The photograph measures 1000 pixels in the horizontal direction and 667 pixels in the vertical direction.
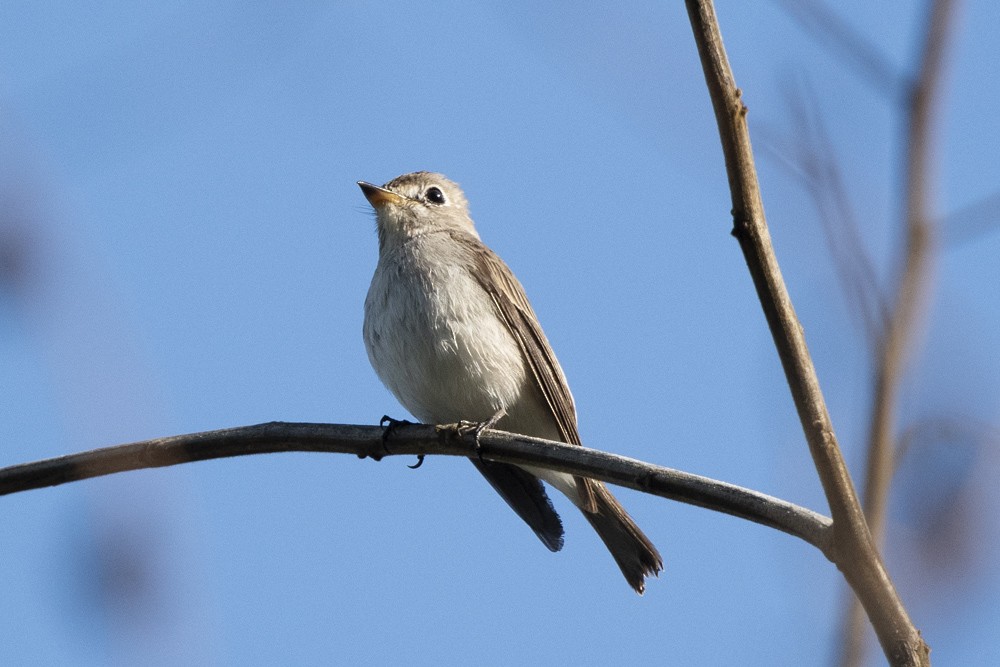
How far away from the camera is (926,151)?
1843mm

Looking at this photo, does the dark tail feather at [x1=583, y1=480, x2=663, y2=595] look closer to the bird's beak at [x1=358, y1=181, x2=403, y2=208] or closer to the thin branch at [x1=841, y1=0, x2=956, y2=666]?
the bird's beak at [x1=358, y1=181, x2=403, y2=208]

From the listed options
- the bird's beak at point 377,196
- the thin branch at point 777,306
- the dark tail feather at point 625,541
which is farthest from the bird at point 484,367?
the thin branch at point 777,306

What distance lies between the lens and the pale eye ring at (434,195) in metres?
8.69

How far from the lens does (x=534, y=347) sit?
7.14 metres

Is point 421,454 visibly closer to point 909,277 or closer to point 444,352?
point 444,352

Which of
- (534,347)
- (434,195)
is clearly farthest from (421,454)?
(434,195)

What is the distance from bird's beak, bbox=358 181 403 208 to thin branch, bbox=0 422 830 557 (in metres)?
2.96

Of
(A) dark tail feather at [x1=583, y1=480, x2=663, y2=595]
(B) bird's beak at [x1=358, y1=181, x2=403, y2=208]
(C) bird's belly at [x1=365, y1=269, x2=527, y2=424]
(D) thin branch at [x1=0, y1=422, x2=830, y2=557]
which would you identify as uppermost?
(B) bird's beak at [x1=358, y1=181, x2=403, y2=208]

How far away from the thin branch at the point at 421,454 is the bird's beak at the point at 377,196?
2958mm

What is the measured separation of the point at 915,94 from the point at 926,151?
0.53ft

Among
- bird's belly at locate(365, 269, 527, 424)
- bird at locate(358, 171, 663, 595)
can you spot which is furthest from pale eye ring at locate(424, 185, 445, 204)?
bird's belly at locate(365, 269, 527, 424)

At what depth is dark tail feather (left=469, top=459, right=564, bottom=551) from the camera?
692cm

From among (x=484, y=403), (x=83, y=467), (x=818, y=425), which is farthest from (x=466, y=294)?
(x=818, y=425)

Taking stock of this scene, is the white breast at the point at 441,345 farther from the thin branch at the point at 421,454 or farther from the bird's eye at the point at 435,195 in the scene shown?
the bird's eye at the point at 435,195
